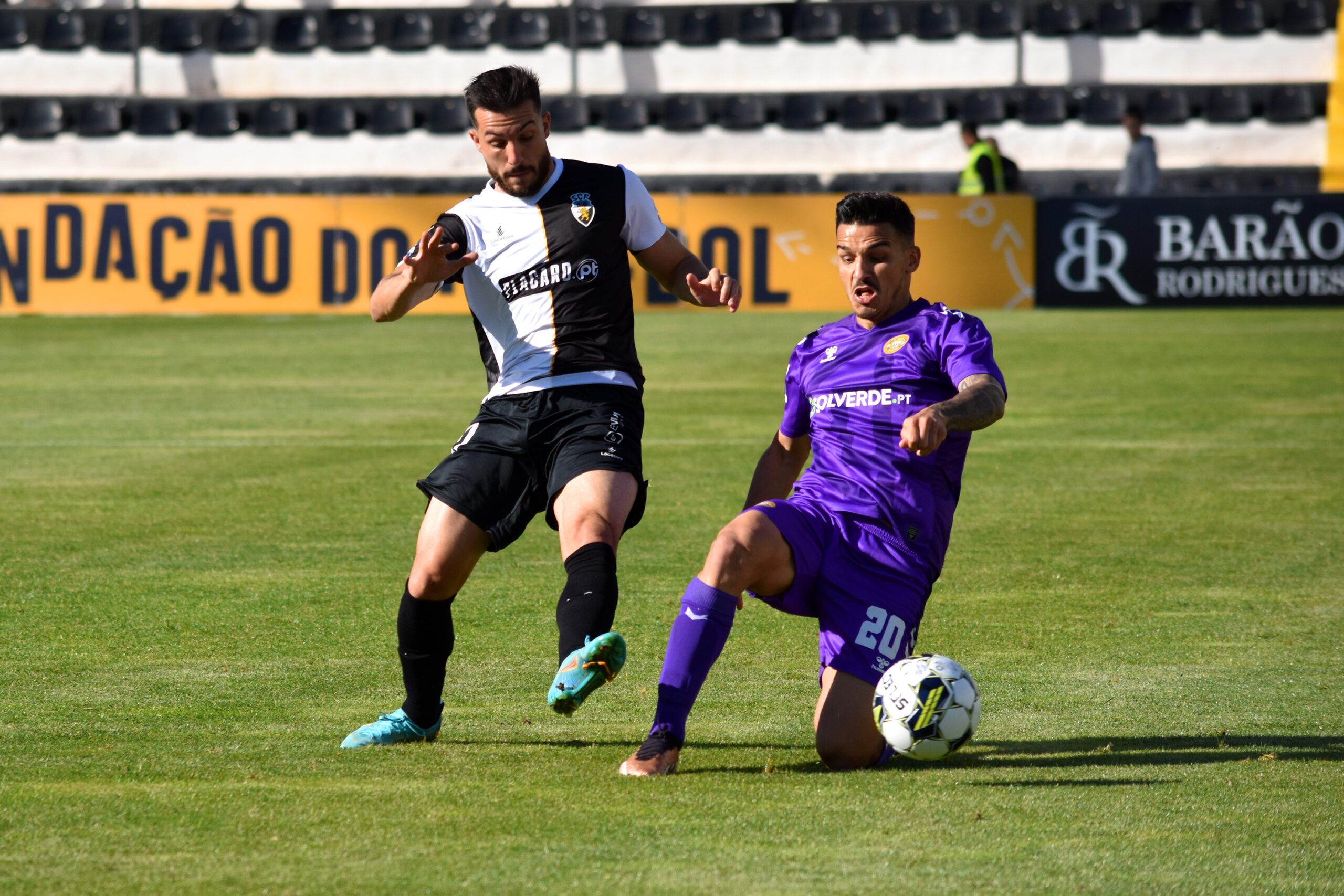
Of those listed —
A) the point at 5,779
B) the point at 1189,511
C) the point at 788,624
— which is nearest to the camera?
the point at 5,779

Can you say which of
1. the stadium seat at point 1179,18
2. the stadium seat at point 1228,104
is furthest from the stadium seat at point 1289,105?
the stadium seat at point 1179,18

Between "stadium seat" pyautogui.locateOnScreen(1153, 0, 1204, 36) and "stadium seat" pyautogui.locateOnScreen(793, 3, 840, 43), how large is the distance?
4.74 m

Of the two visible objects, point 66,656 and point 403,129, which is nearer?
point 66,656

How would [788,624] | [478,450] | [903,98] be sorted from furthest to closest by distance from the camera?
[903,98] → [788,624] → [478,450]

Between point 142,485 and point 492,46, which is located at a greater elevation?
point 492,46

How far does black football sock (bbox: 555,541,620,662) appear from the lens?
4.34 meters

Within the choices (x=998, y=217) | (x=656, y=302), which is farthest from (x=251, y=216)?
(x=998, y=217)

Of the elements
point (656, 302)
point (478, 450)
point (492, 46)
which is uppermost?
point (492, 46)

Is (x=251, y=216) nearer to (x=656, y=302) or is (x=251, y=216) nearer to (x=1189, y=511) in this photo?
(x=656, y=302)

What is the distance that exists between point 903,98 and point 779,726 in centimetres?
2162

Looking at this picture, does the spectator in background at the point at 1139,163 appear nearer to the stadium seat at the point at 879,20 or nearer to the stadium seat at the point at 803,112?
the stadium seat at the point at 803,112

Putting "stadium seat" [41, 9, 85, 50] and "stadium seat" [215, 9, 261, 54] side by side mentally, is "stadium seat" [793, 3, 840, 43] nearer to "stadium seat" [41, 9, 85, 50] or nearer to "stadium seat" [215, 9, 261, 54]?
"stadium seat" [215, 9, 261, 54]

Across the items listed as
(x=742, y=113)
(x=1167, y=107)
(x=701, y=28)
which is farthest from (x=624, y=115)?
(x=1167, y=107)

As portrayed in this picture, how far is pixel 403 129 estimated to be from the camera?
84.8ft
